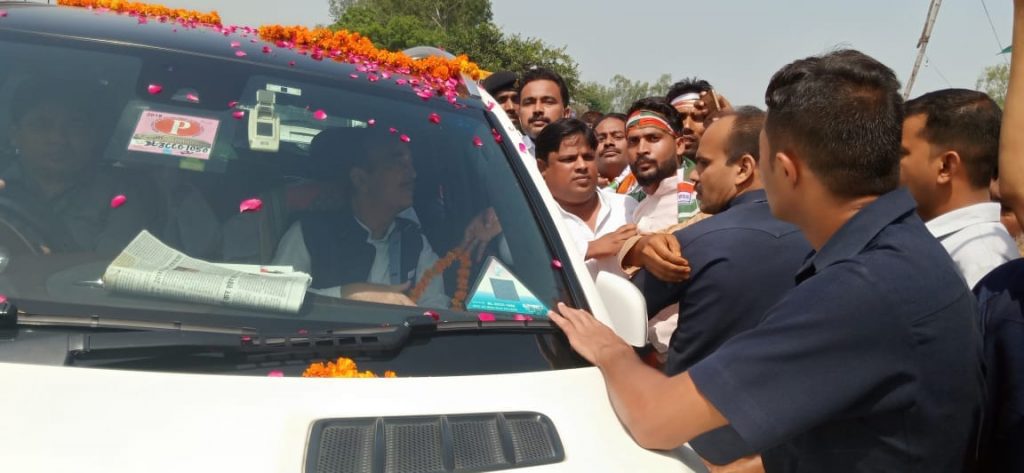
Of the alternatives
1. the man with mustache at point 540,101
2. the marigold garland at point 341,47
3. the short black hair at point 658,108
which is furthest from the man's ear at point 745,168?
the man with mustache at point 540,101

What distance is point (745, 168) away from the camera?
9.89ft

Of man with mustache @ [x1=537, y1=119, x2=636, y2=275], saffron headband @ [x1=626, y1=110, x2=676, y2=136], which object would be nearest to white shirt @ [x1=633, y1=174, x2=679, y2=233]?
man with mustache @ [x1=537, y1=119, x2=636, y2=275]

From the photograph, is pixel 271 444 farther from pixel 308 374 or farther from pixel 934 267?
pixel 934 267

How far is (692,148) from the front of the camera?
18.8ft

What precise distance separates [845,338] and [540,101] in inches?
187

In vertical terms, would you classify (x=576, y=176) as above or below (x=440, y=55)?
below

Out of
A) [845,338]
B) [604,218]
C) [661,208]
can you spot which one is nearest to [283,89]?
[845,338]

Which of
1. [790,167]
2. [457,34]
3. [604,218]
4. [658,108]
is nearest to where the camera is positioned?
[790,167]

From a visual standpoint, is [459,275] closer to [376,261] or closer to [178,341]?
[376,261]

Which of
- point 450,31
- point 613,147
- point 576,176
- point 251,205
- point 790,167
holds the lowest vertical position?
point 450,31

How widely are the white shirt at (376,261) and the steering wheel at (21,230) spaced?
53cm

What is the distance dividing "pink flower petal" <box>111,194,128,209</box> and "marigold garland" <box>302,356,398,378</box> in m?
0.71

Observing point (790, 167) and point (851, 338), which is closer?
point (851, 338)

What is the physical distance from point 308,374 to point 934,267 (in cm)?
124
